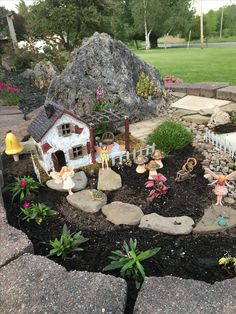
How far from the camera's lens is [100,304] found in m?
2.46

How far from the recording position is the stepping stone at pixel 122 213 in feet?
12.8

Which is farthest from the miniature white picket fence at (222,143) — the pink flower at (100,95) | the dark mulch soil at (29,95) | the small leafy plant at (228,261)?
the dark mulch soil at (29,95)

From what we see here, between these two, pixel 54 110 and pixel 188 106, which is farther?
pixel 188 106

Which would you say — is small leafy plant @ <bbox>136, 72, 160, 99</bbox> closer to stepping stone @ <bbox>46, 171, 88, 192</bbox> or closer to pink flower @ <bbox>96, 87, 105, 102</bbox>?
pink flower @ <bbox>96, 87, 105, 102</bbox>

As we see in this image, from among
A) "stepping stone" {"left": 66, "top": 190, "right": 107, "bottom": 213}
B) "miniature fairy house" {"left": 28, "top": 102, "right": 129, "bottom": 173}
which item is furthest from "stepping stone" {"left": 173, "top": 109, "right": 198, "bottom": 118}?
"stepping stone" {"left": 66, "top": 190, "right": 107, "bottom": 213}

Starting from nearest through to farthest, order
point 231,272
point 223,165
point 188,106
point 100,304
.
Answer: point 100,304, point 231,272, point 223,165, point 188,106

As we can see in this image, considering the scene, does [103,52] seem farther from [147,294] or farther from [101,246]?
[147,294]

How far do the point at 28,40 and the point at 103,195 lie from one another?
1736 cm

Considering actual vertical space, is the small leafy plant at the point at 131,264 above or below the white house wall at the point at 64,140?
below

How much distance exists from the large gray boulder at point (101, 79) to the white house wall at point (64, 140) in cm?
235

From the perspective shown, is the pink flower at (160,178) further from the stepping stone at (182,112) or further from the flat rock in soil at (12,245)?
the stepping stone at (182,112)

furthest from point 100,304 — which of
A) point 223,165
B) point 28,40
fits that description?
point 28,40

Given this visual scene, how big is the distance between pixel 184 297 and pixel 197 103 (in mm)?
6713

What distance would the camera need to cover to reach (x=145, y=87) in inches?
304
